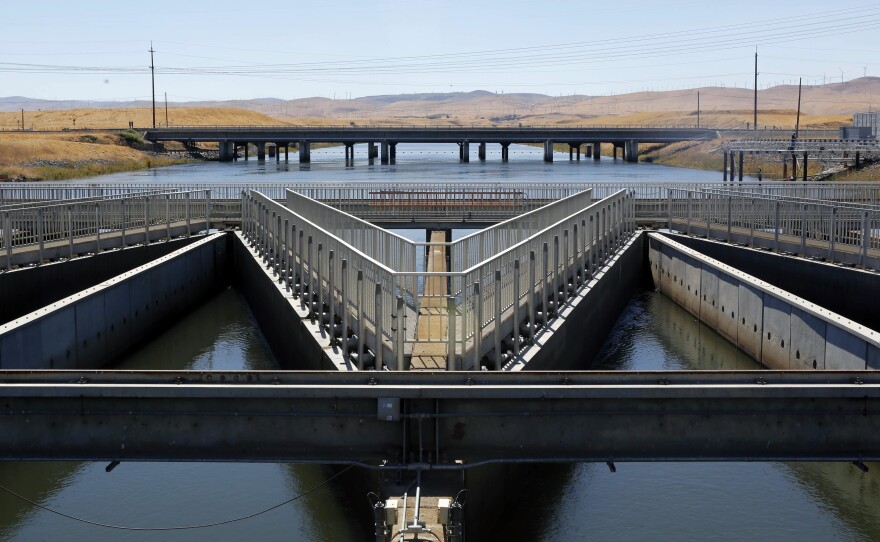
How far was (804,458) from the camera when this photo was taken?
1114cm

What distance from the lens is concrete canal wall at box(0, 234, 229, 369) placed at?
55.4 ft

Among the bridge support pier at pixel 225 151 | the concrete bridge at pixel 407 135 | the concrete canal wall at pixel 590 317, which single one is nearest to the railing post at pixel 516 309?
the concrete canal wall at pixel 590 317

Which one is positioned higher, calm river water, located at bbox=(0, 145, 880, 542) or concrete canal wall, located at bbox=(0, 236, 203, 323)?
concrete canal wall, located at bbox=(0, 236, 203, 323)

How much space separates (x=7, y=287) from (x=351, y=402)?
15.5 metres

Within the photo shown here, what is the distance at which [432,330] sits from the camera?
14.7 m

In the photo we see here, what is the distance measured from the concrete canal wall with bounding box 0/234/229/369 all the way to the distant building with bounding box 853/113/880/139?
7245 centimetres

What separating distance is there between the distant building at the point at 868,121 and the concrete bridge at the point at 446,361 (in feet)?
227

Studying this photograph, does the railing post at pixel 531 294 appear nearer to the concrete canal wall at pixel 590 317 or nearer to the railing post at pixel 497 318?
the concrete canal wall at pixel 590 317

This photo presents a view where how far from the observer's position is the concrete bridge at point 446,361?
36.3 ft

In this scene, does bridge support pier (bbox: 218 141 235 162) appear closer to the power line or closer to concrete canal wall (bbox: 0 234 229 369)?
concrete canal wall (bbox: 0 234 229 369)

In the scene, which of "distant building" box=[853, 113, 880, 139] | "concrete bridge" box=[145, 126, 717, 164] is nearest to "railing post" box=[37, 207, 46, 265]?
"distant building" box=[853, 113, 880, 139]

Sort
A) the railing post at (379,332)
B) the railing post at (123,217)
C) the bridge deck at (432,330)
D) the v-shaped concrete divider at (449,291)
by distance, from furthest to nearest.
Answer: the railing post at (123,217) < the bridge deck at (432,330) < the v-shaped concrete divider at (449,291) < the railing post at (379,332)

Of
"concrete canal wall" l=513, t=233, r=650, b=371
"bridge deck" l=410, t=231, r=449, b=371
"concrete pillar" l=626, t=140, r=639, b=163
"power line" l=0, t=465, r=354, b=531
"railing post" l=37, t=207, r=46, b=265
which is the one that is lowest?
"power line" l=0, t=465, r=354, b=531

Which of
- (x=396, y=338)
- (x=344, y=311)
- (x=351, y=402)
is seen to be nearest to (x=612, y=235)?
(x=344, y=311)
